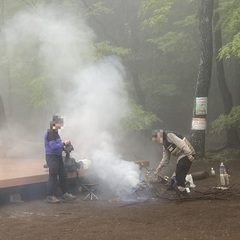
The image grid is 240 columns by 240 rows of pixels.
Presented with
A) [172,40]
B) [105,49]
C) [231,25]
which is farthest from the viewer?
[172,40]

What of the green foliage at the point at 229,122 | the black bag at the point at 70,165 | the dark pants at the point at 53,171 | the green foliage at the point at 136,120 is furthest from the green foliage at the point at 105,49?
the dark pants at the point at 53,171

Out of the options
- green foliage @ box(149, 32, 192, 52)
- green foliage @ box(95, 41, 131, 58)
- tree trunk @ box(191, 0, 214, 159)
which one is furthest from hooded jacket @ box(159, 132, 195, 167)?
green foliage @ box(149, 32, 192, 52)

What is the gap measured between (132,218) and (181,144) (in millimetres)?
1946

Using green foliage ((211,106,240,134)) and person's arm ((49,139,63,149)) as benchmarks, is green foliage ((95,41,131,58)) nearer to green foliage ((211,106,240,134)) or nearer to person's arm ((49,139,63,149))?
green foliage ((211,106,240,134))

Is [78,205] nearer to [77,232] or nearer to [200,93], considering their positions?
[77,232]

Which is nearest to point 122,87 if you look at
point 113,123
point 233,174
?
point 113,123

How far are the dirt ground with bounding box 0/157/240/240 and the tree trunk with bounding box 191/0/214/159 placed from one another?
363cm

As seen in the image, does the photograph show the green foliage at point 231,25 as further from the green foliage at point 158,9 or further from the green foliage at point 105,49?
the green foliage at point 105,49

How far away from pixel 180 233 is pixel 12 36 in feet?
42.3

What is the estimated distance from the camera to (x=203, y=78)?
11.6m

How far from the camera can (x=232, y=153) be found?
13031mm

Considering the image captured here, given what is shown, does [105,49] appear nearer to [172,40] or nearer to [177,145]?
[172,40]

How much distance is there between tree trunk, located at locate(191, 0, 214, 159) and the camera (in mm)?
11320

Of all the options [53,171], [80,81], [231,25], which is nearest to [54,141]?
[53,171]
